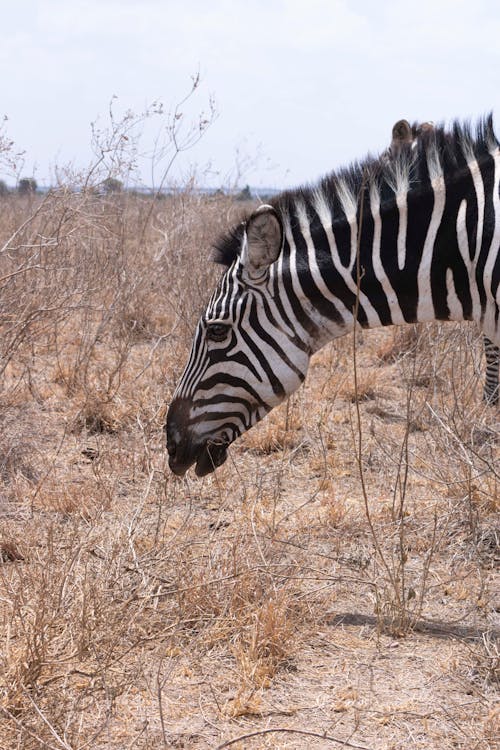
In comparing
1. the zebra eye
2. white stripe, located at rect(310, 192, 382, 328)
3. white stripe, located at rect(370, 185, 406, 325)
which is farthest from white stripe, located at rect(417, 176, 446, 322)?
the zebra eye

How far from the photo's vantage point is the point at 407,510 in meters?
4.97

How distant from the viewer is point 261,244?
3.88 metres

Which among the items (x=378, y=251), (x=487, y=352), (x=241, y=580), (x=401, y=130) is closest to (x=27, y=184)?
(x=401, y=130)

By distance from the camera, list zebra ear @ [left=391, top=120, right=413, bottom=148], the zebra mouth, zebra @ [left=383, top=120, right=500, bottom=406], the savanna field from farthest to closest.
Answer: zebra ear @ [left=391, top=120, right=413, bottom=148] → zebra @ [left=383, top=120, right=500, bottom=406] → the zebra mouth → the savanna field

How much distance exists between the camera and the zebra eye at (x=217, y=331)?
3.97m

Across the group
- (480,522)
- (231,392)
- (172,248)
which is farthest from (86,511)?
(172,248)

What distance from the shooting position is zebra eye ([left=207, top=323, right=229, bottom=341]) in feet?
13.0

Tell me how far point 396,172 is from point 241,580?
6.32 ft

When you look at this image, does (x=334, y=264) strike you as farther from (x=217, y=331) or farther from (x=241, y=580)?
(x=241, y=580)

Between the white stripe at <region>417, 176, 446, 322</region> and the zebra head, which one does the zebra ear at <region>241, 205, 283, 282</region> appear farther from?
the white stripe at <region>417, 176, 446, 322</region>

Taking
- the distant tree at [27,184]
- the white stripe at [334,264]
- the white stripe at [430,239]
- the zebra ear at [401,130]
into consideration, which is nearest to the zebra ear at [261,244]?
the white stripe at [334,264]

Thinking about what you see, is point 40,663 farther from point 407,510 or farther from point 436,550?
point 407,510

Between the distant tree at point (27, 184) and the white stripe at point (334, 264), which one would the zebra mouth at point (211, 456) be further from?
the distant tree at point (27, 184)

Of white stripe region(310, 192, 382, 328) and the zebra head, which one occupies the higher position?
white stripe region(310, 192, 382, 328)
